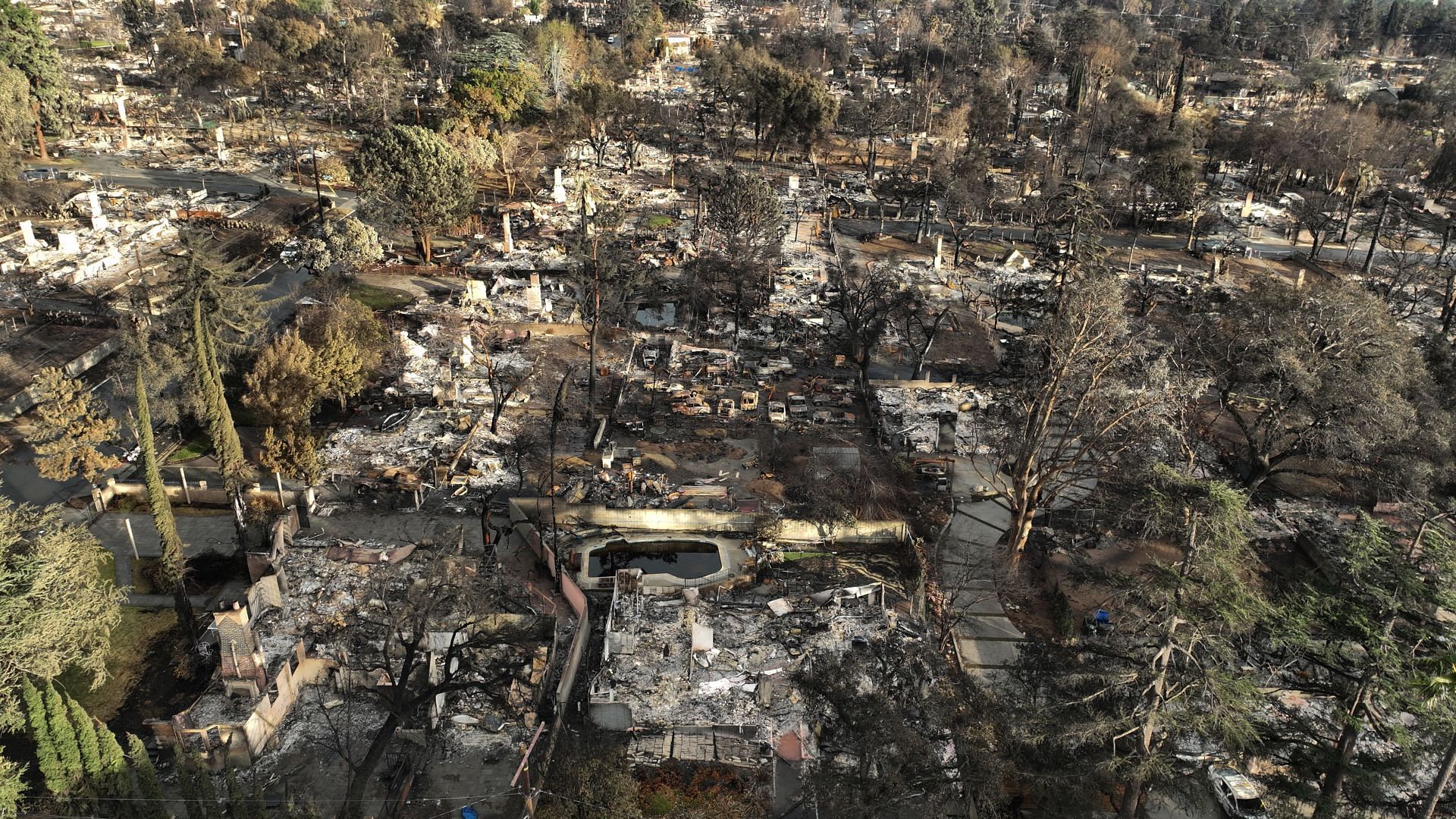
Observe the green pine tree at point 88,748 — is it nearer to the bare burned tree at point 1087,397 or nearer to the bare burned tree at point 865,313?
the bare burned tree at point 1087,397

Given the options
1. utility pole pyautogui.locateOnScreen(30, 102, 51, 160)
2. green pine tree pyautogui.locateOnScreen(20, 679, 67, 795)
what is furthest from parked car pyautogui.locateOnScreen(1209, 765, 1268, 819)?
utility pole pyautogui.locateOnScreen(30, 102, 51, 160)

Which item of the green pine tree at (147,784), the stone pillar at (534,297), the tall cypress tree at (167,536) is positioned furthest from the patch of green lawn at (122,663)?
the stone pillar at (534,297)

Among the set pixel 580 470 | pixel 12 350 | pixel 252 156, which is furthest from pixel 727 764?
pixel 252 156

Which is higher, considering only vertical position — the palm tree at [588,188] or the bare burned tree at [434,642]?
the palm tree at [588,188]

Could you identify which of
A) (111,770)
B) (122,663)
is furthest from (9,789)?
(122,663)

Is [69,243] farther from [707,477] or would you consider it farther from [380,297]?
[707,477]

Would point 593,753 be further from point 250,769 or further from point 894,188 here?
point 894,188

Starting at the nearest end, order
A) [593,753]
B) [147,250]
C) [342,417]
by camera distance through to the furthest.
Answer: [593,753], [342,417], [147,250]
